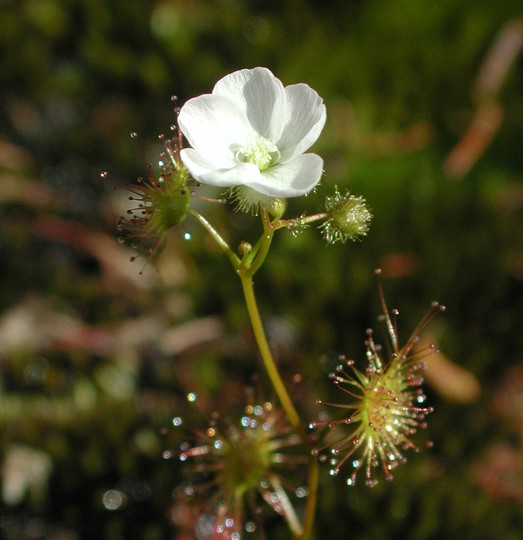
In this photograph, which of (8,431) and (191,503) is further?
(8,431)

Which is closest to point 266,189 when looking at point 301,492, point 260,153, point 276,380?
point 260,153

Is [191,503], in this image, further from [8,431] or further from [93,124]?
[93,124]

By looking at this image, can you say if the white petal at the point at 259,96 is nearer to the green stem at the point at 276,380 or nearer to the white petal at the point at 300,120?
the white petal at the point at 300,120

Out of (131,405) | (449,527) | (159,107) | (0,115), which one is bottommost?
(449,527)

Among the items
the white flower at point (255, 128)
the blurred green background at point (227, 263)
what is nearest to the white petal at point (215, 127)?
the white flower at point (255, 128)

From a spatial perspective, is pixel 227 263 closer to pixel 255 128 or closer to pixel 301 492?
→ pixel 301 492

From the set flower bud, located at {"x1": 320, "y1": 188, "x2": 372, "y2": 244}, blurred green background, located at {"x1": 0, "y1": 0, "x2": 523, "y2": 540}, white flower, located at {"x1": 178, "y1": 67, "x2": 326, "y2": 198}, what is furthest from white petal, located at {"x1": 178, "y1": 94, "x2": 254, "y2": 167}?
blurred green background, located at {"x1": 0, "y1": 0, "x2": 523, "y2": 540}

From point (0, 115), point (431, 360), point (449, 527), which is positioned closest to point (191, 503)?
point (449, 527)
